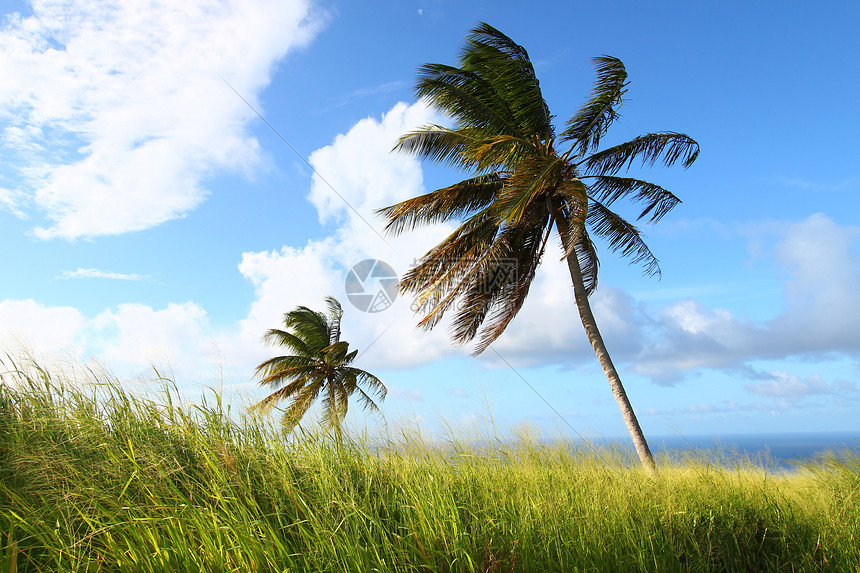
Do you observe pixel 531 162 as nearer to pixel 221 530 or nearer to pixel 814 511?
pixel 814 511

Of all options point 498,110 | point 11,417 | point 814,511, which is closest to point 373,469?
point 11,417

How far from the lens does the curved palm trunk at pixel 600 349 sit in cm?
1034

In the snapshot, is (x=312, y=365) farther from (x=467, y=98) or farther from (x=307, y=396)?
(x=467, y=98)

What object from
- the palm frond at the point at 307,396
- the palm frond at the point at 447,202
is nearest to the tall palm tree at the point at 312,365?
the palm frond at the point at 307,396

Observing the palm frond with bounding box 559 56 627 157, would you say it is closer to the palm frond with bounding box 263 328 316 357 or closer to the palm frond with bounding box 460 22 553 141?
the palm frond with bounding box 460 22 553 141

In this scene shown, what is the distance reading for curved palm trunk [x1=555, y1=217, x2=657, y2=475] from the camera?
10.3m

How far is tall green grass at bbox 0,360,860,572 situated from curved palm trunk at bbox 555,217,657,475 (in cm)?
376

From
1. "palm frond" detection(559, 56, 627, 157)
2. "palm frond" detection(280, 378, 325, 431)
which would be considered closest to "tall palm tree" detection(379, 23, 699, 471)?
"palm frond" detection(559, 56, 627, 157)

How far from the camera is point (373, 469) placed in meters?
4.97

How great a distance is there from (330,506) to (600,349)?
27.2ft

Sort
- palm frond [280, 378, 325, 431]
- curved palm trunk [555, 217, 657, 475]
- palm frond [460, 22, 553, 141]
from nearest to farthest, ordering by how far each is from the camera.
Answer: curved palm trunk [555, 217, 657, 475]
palm frond [460, 22, 553, 141]
palm frond [280, 378, 325, 431]

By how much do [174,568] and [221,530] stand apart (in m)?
0.35

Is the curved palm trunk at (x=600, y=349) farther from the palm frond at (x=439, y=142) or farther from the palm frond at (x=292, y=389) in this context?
the palm frond at (x=292, y=389)

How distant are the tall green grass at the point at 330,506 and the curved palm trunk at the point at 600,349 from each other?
3.76 metres
